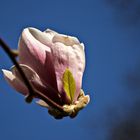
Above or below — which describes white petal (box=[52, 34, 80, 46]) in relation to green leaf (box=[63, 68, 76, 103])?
above

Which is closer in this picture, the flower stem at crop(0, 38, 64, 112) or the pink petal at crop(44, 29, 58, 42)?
the flower stem at crop(0, 38, 64, 112)

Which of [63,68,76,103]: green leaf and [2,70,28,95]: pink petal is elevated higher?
[2,70,28,95]: pink petal

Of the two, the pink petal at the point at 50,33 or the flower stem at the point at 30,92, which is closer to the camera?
the flower stem at the point at 30,92

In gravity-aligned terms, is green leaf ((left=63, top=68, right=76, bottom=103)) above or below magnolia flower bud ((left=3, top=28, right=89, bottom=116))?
below

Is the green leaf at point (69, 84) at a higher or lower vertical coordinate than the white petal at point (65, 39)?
lower
